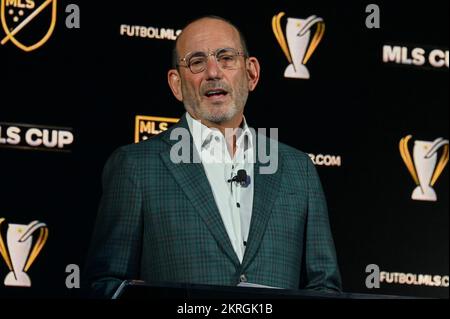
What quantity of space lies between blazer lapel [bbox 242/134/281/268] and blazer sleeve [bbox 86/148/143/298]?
1.20 feet

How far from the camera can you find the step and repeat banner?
190 inches

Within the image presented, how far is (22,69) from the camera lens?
4902 mm

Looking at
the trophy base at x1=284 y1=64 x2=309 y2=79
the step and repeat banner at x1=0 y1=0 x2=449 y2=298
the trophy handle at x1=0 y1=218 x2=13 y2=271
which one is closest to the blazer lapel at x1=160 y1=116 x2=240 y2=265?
the step and repeat banner at x1=0 y1=0 x2=449 y2=298

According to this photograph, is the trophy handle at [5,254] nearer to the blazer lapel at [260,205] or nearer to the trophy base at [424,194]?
the blazer lapel at [260,205]

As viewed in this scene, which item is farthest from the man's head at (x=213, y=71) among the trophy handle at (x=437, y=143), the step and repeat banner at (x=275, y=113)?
the trophy handle at (x=437, y=143)

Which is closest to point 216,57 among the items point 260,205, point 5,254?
point 260,205

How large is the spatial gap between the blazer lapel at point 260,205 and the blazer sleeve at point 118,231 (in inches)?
14.5

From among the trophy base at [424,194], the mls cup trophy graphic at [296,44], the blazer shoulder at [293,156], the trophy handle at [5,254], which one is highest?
the mls cup trophy graphic at [296,44]

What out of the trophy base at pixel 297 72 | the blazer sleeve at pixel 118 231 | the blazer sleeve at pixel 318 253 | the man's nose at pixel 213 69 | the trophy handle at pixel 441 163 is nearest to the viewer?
the blazer sleeve at pixel 118 231

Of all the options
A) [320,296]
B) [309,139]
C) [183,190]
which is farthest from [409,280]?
[320,296]

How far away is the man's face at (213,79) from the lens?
3.98m

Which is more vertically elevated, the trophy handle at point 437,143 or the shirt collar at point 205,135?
the trophy handle at point 437,143

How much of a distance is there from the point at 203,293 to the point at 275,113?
2712mm

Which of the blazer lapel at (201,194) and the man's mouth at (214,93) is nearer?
the blazer lapel at (201,194)
